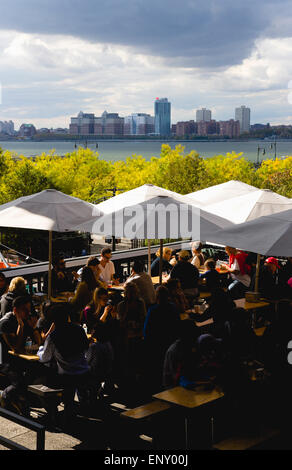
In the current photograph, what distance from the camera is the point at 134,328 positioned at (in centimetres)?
724

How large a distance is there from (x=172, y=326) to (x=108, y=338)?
2.75 feet

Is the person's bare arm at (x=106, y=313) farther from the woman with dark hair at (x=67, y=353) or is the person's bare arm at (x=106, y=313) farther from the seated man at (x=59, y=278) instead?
the seated man at (x=59, y=278)

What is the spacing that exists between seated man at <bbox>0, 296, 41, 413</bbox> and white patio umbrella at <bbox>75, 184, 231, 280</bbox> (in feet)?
8.39

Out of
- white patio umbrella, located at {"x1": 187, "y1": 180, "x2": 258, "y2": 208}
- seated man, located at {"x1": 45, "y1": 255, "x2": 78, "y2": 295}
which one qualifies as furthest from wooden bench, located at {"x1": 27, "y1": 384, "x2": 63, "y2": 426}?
white patio umbrella, located at {"x1": 187, "y1": 180, "x2": 258, "y2": 208}

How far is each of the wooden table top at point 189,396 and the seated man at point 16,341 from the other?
2.08 m

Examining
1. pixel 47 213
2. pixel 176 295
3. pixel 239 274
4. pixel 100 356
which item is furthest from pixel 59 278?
pixel 239 274

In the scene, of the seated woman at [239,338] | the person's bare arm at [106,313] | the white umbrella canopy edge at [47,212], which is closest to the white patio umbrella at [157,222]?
the white umbrella canopy edge at [47,212]

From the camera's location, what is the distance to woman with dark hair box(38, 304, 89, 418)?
6.30m

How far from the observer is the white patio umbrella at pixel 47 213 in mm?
9422

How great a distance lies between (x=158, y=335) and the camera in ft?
22.0

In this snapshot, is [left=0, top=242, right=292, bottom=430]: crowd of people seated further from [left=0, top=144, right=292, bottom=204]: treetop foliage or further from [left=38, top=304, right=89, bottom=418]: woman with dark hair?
[left=0, top=144, right=292, bottom=204]: treetop foliage

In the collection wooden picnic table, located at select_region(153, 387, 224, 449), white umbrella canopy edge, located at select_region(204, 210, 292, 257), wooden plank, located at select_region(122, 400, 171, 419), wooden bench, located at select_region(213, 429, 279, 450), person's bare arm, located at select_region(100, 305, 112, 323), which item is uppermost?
white umbrella canopy edge, located at select_region(204, 210, 292, 257)

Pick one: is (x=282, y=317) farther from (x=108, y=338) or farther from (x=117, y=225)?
(x=117, y=225)

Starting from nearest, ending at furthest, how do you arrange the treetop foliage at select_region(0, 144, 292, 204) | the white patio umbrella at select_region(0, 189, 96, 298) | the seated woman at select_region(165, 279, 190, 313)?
1. the seated woman at select_region(165, 279, 190, 313)
2. the white patio umbrella at select_region(0, 189, 96, 298)
3. the treetop foliage at select_region(0, 144, 292, 204)
